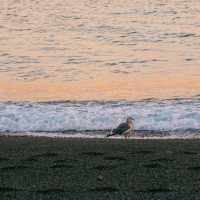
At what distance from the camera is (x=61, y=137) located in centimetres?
1272

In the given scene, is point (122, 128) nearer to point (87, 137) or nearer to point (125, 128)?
point (125, 128)

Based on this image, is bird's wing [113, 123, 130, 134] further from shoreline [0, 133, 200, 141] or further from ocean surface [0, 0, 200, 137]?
ocean surface [0, 0, 200, 137]

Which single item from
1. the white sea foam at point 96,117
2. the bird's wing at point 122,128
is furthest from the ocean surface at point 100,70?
the bird's wing at point 122,128

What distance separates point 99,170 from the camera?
9062 mm

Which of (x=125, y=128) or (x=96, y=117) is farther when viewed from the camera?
(x=96, y=117)

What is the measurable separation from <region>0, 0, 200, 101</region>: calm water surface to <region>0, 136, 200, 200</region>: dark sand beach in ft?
18.1

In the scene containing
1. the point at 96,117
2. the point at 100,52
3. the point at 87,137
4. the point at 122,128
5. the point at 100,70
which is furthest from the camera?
the point at 100,52

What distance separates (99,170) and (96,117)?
522cm

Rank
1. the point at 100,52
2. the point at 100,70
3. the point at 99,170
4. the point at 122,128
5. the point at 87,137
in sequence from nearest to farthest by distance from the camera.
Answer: the point at 99,170 < the point at 122,128 < the point at 87,137 < the point at 100,70 < the point at 100,52

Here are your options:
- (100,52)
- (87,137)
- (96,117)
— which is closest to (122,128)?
(87,137)

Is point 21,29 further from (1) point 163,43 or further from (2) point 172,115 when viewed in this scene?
(2) point 172,115

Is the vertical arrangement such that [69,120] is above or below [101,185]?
above

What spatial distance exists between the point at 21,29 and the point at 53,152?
2311 cm

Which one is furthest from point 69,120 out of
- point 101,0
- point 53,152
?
point 101,0
